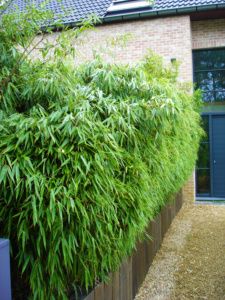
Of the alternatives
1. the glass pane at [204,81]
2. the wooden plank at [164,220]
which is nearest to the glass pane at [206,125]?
the glass pane at [204,81]

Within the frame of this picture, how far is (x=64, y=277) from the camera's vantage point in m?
1.91

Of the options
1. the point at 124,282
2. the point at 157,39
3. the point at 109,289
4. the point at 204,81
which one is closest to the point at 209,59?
the point at 204,81

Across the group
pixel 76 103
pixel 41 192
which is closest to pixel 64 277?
pixel 41 192

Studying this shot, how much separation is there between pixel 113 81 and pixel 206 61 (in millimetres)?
5971

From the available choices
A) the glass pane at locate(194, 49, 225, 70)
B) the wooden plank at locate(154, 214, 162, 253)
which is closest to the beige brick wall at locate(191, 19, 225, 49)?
the glass pane at locate(194, 49, 225, 70)

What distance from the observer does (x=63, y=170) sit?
6.06 feet

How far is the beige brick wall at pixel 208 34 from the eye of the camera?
26.2 ft

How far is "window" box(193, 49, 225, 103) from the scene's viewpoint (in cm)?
817

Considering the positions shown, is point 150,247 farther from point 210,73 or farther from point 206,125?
point 210,73

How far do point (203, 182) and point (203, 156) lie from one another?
676mm

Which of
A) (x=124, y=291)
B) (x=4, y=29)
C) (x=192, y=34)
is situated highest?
(x=192, y=34)

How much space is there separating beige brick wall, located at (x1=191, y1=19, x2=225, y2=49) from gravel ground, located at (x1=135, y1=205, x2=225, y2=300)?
14.3 feet

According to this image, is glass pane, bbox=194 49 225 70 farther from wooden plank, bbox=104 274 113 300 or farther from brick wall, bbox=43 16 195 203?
wooden plank, bbox=104 274 113 300

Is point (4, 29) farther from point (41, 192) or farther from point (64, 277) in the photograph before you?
point (64, 277)
